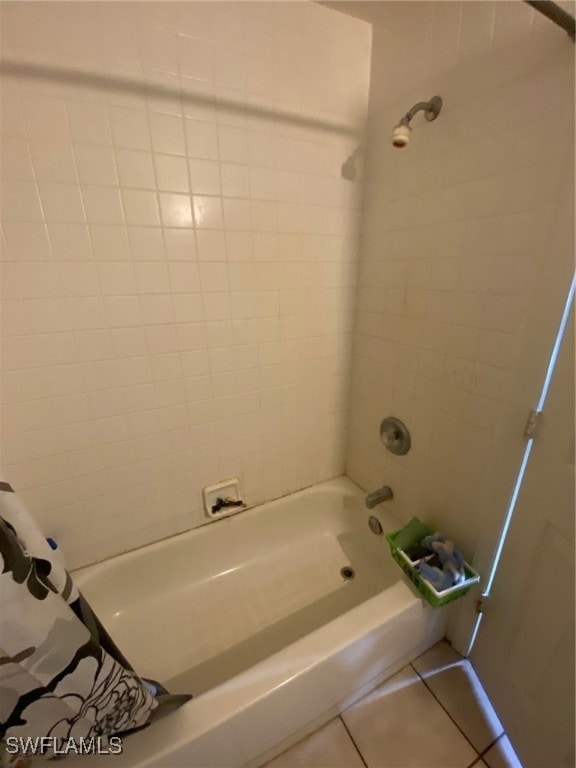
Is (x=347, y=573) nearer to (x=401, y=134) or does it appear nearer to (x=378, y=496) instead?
(x=378, y=496)

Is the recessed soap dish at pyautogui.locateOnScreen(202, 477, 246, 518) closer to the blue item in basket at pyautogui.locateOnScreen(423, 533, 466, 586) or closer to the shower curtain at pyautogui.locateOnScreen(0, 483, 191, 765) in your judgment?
the shower curtain at pyautogui.locateOnScreen(0, 483, 191, 765)

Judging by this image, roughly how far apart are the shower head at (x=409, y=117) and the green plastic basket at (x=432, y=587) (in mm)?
1263

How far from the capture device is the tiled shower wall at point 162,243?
842mm

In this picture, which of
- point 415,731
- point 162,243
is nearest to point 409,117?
point 162,243

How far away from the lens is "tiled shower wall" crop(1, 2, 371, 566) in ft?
2.76

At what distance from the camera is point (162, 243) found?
101 cm

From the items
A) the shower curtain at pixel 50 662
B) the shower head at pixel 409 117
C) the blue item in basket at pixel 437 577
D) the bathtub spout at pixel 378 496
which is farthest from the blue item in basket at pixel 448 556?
the shower head at pixel 409 117

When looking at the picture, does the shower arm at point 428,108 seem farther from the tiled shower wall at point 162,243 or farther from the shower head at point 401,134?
the tiled shower wall at point 162,243

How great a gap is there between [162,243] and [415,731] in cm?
175

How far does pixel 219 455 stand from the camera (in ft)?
4.38

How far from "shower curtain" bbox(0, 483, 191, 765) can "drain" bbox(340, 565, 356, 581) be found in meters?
0.93

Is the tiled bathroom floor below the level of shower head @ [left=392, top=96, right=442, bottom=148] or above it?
below

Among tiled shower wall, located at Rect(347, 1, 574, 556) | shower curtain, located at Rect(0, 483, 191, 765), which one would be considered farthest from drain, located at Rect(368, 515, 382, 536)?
shower curtain, located at Rect(0, 483, 191, 765)

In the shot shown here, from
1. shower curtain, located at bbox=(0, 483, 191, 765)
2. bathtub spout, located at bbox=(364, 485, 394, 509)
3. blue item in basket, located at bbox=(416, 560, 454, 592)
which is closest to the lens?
shower curtain, located at bbox=(0, 483, 191, 765)
